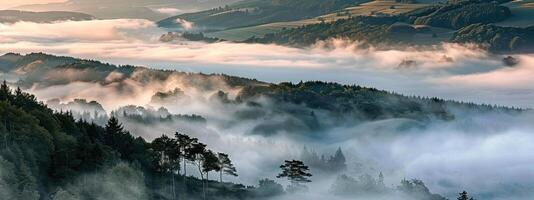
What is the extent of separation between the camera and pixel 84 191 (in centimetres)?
13612

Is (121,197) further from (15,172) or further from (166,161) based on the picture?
(166,161)

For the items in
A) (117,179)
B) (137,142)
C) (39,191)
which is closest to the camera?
(39,191)

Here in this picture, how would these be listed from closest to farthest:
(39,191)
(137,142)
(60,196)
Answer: (60,196), (39,191), (137,142)

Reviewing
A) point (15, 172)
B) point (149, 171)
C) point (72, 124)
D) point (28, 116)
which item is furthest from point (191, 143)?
point (15, 172)

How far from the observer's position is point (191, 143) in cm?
16875

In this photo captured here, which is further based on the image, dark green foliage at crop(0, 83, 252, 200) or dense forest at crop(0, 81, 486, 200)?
dense forest at crop(0, 81, 486, 200)

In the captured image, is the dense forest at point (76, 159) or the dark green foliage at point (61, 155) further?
the dense forest at point (76, 159)

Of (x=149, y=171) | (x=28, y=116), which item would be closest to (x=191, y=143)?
(x=149, y=171)

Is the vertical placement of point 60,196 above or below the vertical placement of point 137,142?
below

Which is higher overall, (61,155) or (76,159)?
(61,155)

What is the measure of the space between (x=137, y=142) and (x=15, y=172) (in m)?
55.6

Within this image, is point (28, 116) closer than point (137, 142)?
Yes

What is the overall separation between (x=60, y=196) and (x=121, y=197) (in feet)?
56.4

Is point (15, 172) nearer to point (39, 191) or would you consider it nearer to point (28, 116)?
point (39, 191)
